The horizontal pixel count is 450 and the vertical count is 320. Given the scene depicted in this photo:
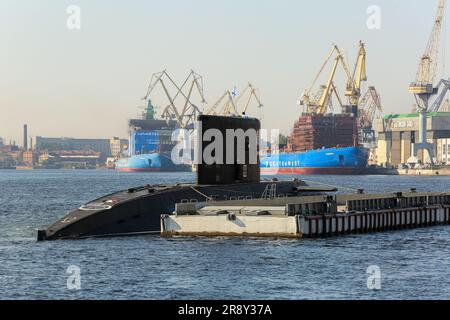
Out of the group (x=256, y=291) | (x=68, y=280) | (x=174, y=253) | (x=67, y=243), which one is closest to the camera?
(x=256, y=291)

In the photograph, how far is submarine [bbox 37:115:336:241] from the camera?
5428cm

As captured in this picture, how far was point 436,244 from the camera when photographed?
55188 mm

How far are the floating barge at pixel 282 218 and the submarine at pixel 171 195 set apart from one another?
2588 millimetres

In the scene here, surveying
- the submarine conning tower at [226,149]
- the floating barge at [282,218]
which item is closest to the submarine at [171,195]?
the submarine conning tower at [226,149]

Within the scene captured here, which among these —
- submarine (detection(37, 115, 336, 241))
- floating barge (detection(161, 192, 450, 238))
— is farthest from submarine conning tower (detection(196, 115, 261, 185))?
floating barge (detection(161, 192, 450, 238))

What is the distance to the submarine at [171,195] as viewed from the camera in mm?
54281

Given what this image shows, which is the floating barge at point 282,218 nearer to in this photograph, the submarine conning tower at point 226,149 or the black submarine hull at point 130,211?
the black submarine hull at point 130,211

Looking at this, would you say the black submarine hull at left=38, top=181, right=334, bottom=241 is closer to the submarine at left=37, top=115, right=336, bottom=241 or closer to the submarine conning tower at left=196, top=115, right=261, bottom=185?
the submarine at left=37, top=115, right=336, bottom=241

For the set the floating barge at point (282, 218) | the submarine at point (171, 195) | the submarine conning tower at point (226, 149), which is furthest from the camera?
the submarine conning tower at point (226, 149)

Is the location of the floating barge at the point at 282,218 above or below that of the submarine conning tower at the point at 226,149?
below

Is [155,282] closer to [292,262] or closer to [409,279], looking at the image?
[292,262]

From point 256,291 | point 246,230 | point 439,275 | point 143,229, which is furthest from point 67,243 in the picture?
point 439,275
